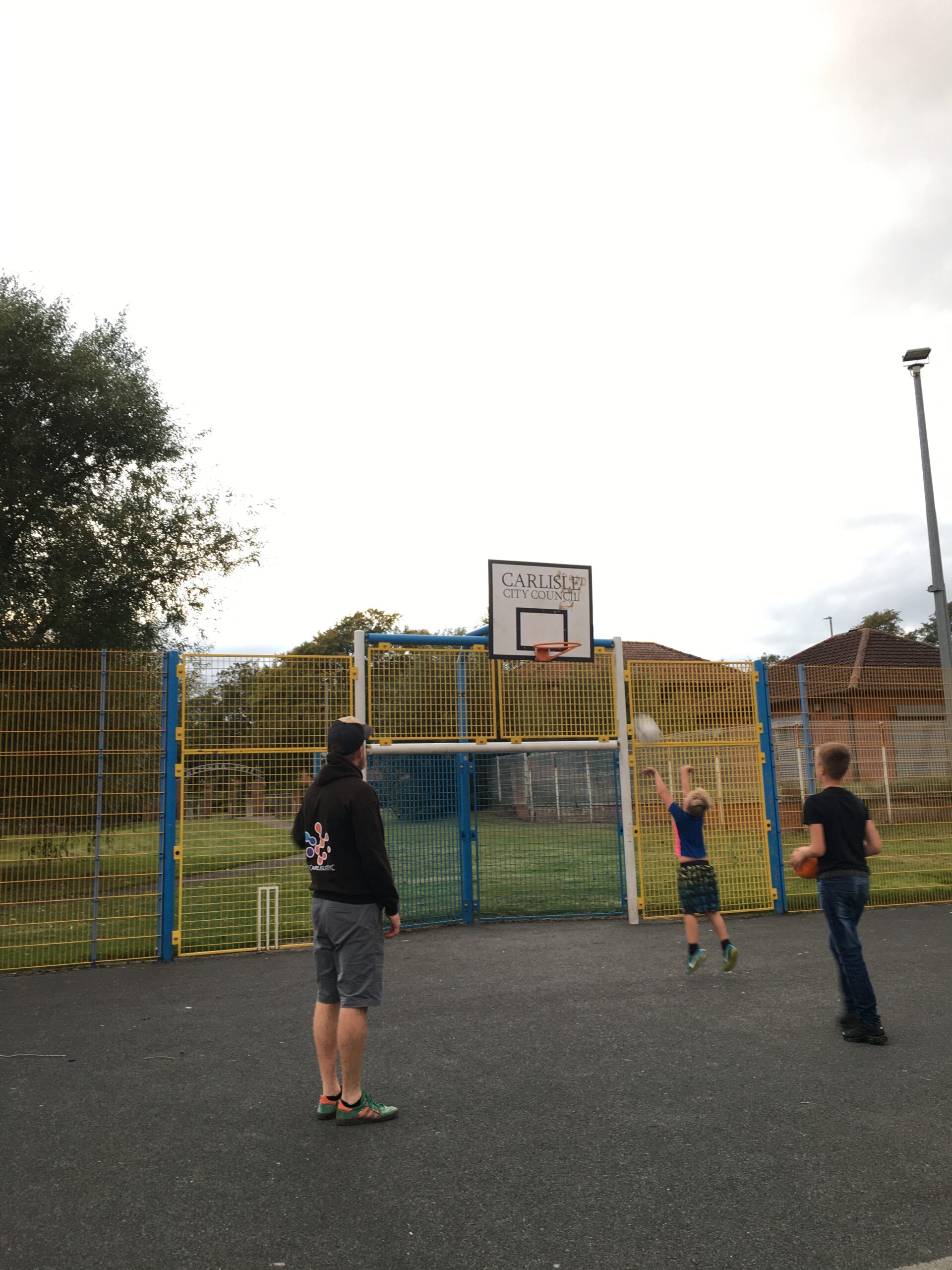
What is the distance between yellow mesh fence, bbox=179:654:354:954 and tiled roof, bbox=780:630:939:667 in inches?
655

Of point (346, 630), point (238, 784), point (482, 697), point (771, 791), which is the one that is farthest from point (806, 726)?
point (346, 630)

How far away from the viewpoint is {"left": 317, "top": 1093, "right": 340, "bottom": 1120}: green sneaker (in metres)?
4.20

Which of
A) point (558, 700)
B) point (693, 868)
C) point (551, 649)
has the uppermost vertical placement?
point (551, 649)

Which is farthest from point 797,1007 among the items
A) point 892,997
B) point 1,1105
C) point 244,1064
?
point 1,1105

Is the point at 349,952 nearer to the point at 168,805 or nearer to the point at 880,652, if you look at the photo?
the point at 168,805

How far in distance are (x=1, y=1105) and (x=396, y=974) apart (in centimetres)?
333

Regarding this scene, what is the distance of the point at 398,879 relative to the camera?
924 centimetres

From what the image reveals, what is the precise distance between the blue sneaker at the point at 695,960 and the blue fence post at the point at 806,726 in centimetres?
395

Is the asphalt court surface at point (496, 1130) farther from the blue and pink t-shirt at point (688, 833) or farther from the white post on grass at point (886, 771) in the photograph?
the white post on grass at point (886, 771)

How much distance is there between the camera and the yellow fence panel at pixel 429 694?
9266mm

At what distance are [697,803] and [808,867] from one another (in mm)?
1891

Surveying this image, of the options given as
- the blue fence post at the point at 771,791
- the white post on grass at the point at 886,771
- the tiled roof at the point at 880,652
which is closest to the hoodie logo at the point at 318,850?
the blue fence post at the point at 771,791

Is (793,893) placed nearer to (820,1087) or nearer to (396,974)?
(396,974)

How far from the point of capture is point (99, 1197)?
3438mm
